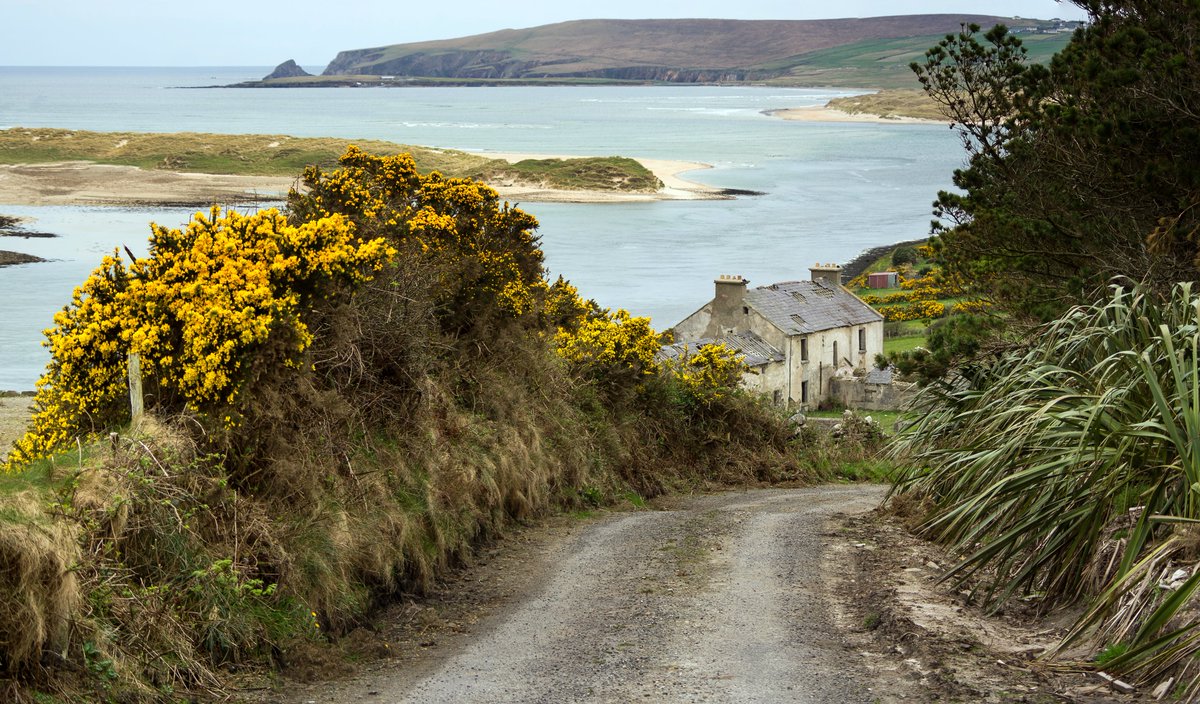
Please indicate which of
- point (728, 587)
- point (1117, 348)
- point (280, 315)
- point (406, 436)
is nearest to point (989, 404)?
point (1117, 348)

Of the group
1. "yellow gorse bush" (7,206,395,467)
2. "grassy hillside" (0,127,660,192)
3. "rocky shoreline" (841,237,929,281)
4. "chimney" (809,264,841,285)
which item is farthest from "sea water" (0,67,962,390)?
"yellow gorse bush" (7,206,395,467)

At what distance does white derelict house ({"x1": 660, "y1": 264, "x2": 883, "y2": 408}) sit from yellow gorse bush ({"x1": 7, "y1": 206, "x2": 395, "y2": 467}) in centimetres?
2914

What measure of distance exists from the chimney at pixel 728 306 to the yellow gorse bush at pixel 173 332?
3178 cm

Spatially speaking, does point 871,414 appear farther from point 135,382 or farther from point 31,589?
point 31,589

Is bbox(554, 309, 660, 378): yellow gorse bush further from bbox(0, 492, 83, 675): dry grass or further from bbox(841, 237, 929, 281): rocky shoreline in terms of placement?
bbox(841, 237, 929, 281): rocky shoreline

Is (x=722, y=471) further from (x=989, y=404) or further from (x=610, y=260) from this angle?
(x=610, y=260)

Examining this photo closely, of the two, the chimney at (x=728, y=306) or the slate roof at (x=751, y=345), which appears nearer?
the slate roof at (x=751, y=345)

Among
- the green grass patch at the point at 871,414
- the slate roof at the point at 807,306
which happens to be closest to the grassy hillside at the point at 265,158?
the slate roof at the point at 807,306

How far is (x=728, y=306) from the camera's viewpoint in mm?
42562

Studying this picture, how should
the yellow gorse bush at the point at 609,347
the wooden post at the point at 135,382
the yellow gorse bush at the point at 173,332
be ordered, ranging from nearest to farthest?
the wooden post at the point at 135,382 → the yellow gorse bush at the point at 173,332 → the yellow gorse bush at the point at 609,347

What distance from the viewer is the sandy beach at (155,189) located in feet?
250

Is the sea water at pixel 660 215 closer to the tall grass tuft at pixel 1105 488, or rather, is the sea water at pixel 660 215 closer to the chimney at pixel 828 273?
the chimney at pixel 828 273

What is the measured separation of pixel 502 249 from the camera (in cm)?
2000

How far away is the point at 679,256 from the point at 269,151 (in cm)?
5059
